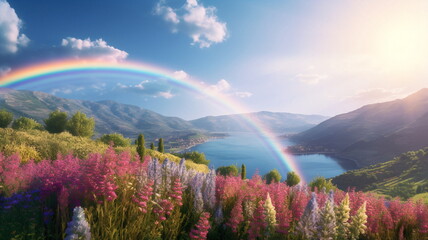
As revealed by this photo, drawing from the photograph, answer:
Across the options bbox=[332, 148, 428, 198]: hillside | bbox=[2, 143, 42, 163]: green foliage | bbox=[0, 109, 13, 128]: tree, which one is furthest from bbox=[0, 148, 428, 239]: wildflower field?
bbox=[332, 148, 428, 198]: hillside

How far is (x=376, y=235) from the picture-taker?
5.56m

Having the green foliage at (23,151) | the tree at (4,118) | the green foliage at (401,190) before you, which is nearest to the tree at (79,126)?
the tree at (4,118)

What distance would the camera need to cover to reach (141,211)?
5.20 metres

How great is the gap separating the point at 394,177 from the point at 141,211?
150m

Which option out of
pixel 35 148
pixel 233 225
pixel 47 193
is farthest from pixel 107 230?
pixel 35 148

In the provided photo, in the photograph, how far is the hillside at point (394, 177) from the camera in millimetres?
101500

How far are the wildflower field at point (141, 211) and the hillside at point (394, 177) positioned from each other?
369 ft

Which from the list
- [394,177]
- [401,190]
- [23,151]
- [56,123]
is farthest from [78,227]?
[394,177]

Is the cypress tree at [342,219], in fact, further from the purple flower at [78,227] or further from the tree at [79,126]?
the tree at [79,126]

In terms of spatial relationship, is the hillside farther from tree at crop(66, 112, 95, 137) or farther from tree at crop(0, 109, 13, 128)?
tree at crop(0, 109, 13, 128)

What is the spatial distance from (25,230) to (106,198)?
1460mm

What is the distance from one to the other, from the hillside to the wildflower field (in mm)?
112591

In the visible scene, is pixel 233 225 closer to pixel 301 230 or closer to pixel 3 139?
pixel 301 230

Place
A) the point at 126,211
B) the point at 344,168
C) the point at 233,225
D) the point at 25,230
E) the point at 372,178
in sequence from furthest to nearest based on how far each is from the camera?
the point at 344,168 < the point at 372,178 < the point at 233,225 < the point at 126,211 < the point at 25,230
